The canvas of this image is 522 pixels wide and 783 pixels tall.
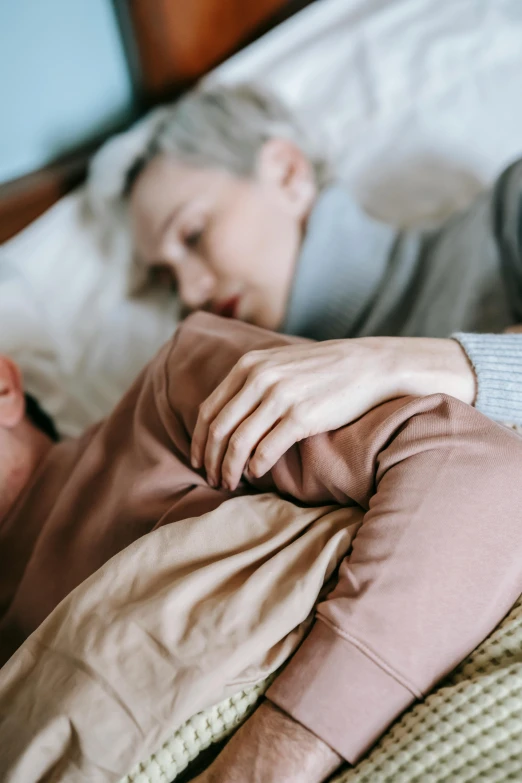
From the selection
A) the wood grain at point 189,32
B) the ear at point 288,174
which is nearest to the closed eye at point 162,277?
the ear at point 288,174

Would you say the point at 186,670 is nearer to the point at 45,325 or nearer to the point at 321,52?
the point at 45,325

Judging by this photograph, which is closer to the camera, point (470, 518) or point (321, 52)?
point (470, 518)

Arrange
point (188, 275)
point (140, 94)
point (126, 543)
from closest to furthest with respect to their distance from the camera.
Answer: point (126, 543) → point (188, 275) → point (140, 94)

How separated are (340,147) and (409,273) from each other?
40cm

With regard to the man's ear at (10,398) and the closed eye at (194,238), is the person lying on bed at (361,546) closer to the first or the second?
the man's ear at (10,398)

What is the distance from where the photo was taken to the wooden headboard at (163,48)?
1.21 metres

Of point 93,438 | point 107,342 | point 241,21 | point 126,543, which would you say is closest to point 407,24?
point 241,21

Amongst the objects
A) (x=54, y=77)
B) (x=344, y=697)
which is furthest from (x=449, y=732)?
(x=54, y=77)

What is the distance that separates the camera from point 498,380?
27.5 inches

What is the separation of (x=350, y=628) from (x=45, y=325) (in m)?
0.86

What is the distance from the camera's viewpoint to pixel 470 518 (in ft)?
1.72

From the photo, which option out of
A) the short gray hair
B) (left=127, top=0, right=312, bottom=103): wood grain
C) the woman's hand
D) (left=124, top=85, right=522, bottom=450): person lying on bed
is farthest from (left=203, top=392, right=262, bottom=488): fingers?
(left=127, top=0, right=312, bottom=103): wood grain

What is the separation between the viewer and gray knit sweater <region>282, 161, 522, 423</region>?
103 centimetres

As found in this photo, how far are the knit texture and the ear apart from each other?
2.93 feet
